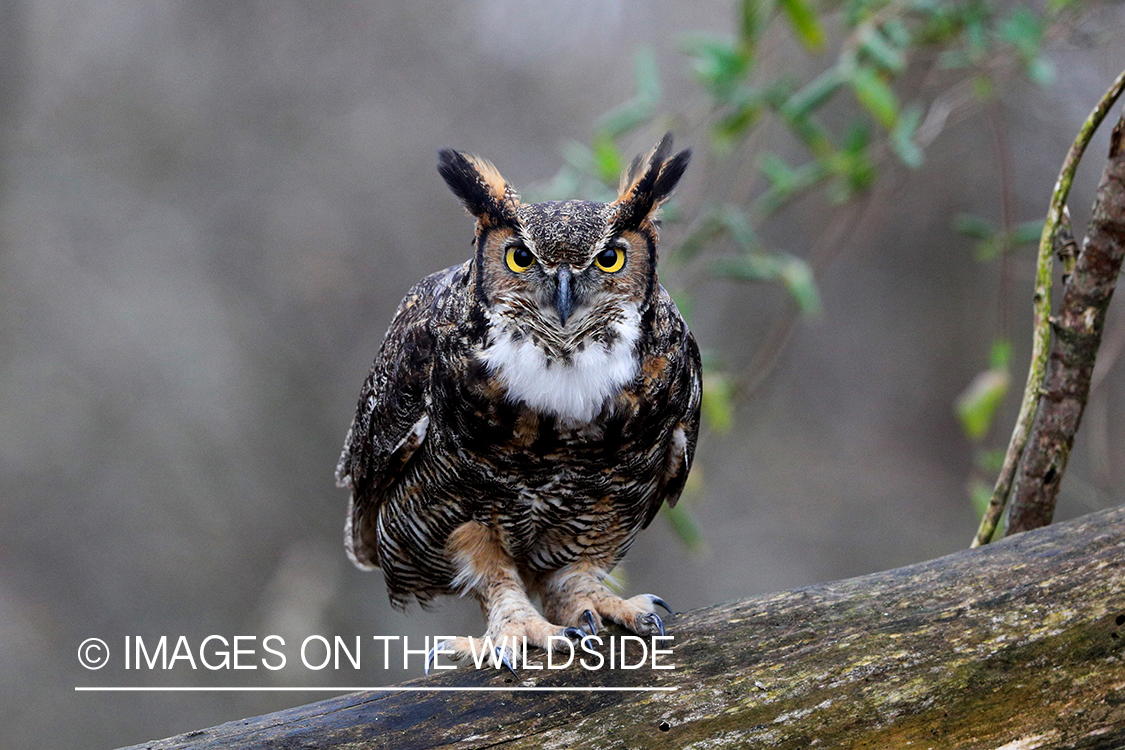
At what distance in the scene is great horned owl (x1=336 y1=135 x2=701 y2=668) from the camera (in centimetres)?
158

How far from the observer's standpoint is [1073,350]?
5.83 feet

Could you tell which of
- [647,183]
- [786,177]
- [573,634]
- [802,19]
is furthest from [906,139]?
[573,634]

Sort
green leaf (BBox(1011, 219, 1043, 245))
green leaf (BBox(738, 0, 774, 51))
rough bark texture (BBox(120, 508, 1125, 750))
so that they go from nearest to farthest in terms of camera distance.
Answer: rough bark texture (BBox(120, 508, 1125, 750)), green leaf (BBox(738, 0, 774, 51)), green leaf (BBox(1011, 219, 1043, 245))

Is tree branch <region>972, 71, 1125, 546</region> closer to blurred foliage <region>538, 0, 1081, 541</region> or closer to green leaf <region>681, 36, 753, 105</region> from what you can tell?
blurred foliage <region>538, 0, 1081, 541</region>

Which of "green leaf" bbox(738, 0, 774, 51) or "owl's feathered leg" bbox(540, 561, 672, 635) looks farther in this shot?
"green leaf" bbox(738, 0, 774, 51)

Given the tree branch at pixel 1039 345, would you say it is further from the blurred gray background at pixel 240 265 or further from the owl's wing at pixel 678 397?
the blurred gray background at pixel 240 265

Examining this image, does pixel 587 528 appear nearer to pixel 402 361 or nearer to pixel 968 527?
pixel 402 361

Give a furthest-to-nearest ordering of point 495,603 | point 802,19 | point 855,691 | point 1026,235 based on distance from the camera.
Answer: point 1026,235, point 802,19, point 495,603, point 855,691

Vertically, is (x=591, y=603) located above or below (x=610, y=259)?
below

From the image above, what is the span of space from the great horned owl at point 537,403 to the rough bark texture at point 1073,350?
2.25 ft

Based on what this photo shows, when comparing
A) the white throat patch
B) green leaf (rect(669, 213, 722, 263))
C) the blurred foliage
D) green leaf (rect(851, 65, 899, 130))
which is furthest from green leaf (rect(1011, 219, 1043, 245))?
the white throat patch

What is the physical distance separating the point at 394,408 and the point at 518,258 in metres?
0.49

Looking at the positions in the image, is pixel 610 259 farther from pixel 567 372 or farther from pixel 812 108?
pixel 812 108

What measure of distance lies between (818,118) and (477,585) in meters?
3.49
